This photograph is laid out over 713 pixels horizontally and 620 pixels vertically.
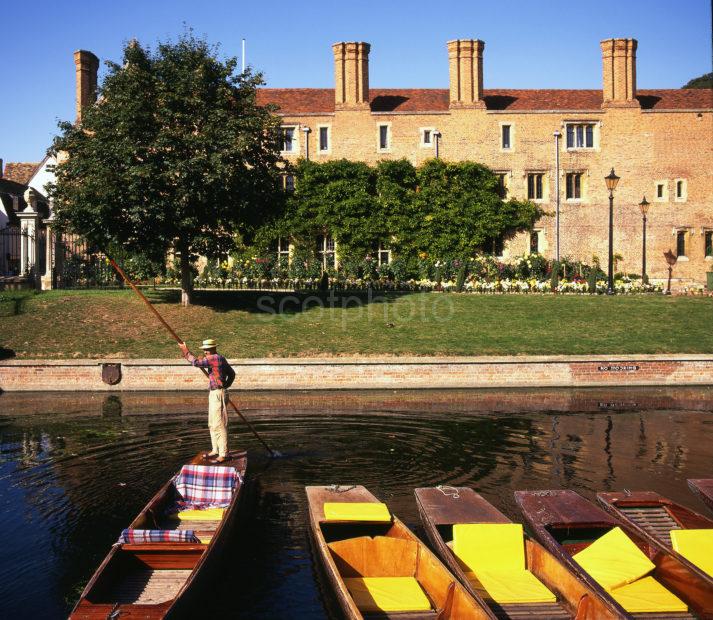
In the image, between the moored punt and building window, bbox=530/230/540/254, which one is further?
building window, bbox=530/230/540/254

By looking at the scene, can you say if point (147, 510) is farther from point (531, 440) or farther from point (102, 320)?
point (102, 320)

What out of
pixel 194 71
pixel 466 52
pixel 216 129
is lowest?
pixel 216 129

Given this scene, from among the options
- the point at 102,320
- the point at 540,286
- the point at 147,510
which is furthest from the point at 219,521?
the point at 540,286

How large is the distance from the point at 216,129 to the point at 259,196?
2.59 meters

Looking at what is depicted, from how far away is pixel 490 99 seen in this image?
44312mm

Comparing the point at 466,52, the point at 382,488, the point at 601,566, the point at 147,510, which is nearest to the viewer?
the point at 601,566

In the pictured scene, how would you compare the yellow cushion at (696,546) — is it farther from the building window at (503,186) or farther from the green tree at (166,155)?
the building window at (503,186)

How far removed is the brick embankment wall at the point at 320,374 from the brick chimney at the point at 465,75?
78.6 feet

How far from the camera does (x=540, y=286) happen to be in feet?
112

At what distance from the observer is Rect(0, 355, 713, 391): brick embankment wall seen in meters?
21.8

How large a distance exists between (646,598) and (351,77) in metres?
37.7

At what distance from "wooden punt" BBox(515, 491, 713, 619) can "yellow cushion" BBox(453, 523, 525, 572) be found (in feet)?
1.50

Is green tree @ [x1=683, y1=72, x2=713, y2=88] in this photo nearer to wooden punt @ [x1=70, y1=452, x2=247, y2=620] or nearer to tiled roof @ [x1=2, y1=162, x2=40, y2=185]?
tiled roof @ [x1=2, y1=162, x2=40, y2=185]

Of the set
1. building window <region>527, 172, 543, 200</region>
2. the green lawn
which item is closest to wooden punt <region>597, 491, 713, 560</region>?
the green lawn
